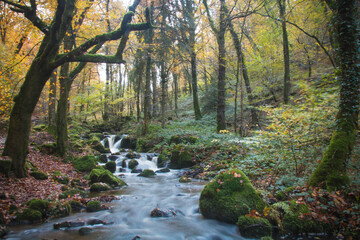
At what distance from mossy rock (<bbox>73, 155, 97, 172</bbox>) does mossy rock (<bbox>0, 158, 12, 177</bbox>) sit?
12.1 feet

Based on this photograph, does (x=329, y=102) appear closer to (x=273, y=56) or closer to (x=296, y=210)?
(x=296, y=210)

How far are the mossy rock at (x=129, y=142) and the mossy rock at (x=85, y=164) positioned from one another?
6609 mm

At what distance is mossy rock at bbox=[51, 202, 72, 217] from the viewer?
214 inches

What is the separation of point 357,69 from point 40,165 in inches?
426

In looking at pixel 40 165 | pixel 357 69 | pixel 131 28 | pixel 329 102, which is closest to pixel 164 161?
pixel 40 165

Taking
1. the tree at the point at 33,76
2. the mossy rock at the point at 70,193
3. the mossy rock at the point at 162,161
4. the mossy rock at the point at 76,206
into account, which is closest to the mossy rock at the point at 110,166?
the mossy rock at the point at 162,161

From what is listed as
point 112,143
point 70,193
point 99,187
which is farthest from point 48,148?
point 112,143

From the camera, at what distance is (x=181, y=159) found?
11266 millimetres

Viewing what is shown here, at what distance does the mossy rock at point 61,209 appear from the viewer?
5443 mm

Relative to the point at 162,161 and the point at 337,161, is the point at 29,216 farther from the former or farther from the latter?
the point at 162,161

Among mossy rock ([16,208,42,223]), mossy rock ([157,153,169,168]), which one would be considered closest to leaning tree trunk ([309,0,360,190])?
mossy rock ([16,208,42,223])

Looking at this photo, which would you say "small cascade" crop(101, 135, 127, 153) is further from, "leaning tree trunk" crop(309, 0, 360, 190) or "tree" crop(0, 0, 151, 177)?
"leaning tree trunk" crop(309, 0, 360, 190)

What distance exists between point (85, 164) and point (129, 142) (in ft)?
24.0

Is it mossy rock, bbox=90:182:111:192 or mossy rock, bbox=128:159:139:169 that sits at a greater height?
mossy rock, bbox=128:159:139:169
